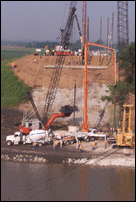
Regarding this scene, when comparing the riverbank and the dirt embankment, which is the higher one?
the dirt embankment

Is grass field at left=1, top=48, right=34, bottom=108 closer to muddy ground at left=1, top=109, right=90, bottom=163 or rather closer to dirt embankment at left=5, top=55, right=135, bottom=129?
dirt embankment at left=5, top=55, right=135, bottom=129

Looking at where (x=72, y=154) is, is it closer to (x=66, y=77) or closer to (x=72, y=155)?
(x=72, y=155)

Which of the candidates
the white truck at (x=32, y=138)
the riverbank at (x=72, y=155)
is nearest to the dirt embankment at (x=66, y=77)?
the white truck at (x=32, y=138)

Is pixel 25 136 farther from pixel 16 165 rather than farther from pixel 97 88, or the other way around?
pixel 97 88

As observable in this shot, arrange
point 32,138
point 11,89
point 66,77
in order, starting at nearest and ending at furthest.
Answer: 1. point 32,138
2. point 11,89
3. point 66,77

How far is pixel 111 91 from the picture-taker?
29.7 metres

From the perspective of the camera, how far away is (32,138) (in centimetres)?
2012

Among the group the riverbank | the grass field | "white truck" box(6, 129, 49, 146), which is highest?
the grass field

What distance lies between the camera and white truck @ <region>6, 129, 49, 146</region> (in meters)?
20.1

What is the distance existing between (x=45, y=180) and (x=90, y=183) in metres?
2.39

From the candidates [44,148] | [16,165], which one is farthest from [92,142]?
[16,165]

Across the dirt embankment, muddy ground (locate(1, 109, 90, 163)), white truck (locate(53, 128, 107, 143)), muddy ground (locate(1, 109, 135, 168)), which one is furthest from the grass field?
white truck (locate(53, 128, 107, 143))

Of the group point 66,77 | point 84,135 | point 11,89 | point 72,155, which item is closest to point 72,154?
point 72,155

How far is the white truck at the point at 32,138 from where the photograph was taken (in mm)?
20094
